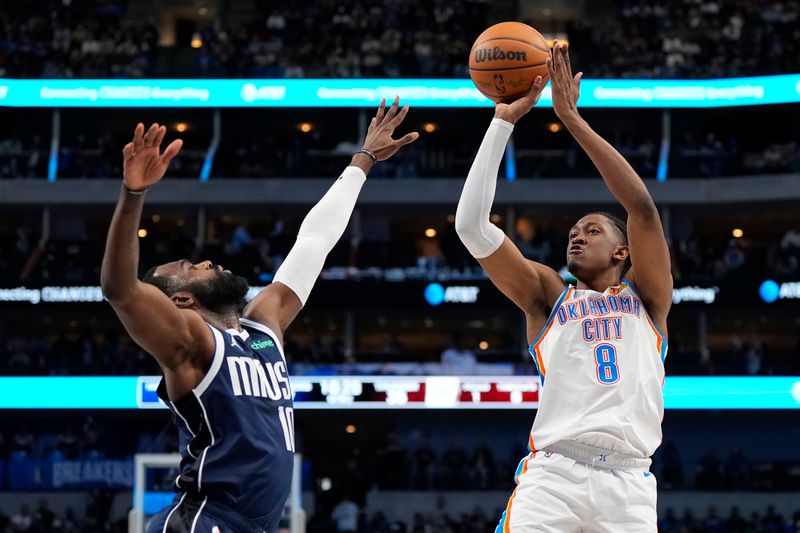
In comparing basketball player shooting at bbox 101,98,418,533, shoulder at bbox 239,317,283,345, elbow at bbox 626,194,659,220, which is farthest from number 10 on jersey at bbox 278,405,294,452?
elbow at bbox 626,194,659,220

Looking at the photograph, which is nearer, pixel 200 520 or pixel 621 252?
pixel 200 520

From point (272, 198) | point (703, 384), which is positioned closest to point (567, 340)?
point (703, 384)

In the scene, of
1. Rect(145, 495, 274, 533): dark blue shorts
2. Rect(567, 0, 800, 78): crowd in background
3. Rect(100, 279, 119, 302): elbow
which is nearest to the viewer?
Rect(100, 279, 119, 302): elbow

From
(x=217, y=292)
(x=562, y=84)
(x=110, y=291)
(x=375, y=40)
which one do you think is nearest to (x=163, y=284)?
(x=217, y=292)

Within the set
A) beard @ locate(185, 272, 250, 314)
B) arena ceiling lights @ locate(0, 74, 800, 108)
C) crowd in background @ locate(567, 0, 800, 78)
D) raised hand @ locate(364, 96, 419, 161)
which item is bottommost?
beard @ locate(185, 272, 250, 314)

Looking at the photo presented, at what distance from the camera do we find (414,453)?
26375mm

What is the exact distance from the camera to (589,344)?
5.51 metres

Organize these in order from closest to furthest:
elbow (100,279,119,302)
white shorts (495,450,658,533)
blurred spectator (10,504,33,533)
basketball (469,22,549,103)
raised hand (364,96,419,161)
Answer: elbow (100,279,119,302) → white shorts (495,450,658,533) → raised hand (364,96,419,161) → basketball (469,22,549,103) → blurred spectator (10,504,33,533)

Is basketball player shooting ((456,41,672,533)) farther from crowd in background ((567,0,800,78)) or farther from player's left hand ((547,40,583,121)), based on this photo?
crowd in background ((567,0,800,78))

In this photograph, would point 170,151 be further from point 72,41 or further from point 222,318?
point 72,41

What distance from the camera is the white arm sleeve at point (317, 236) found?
17.6ft

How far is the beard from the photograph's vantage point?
476 centimetres

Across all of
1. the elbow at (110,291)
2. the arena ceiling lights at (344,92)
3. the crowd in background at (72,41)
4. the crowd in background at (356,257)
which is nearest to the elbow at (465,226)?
the elbow at (110,291)

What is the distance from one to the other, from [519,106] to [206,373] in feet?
7.70
